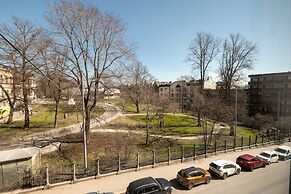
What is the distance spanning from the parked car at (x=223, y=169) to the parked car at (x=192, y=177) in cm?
54

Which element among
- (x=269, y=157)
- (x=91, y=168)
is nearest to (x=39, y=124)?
(x=91, y=168)

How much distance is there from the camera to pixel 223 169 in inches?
265

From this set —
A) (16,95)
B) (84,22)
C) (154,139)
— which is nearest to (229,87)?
(154,139)

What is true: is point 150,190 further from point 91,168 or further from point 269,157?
point 269,157

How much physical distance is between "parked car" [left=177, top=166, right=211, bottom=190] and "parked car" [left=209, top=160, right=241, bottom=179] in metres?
0.54

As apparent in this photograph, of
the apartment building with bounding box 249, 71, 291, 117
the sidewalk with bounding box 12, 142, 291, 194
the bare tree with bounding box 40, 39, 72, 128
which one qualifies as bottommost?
the sidewalk with bounding box 12, 142, 291, 194

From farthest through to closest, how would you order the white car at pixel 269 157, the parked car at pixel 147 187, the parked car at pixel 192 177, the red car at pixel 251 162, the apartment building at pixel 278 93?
the white car at pixel 269 157 < the red car at pixel 251 162 < the parked car at pixel 192 177 < the parked car at pixel 147 187 < the apartment building at pixel 278 93

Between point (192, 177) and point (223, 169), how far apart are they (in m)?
1.39

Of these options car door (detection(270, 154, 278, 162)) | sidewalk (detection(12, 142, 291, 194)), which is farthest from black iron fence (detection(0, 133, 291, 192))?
car door (detection(270, 154, 278, 162))

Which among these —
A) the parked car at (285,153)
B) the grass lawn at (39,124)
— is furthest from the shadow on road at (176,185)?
the grass lawn at (39,124)

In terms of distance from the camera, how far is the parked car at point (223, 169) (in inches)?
264

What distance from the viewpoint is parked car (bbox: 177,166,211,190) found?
19.5 ft

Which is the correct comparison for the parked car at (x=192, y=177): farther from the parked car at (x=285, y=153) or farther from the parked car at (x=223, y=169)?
the parked car at (x=285, y=153)

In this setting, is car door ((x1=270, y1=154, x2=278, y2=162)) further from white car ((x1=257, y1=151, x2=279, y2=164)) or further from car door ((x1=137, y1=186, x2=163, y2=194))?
car door ((x1=137, y1=186, x2=163, y2=194))
